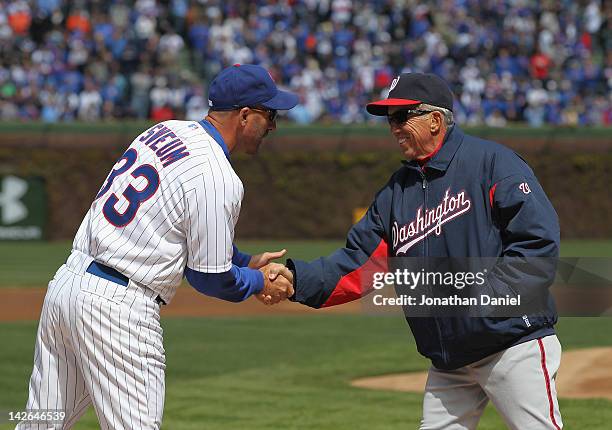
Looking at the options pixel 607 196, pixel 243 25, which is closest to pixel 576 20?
pixel 607 196

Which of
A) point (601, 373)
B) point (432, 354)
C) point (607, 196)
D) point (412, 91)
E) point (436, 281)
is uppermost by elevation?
point (412, 91)

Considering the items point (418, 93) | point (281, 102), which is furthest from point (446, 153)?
point (281, 102)

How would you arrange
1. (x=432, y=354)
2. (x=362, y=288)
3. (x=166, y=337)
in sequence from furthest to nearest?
(x=166, y=337), (x=362, y=288), (x=432, y=354)

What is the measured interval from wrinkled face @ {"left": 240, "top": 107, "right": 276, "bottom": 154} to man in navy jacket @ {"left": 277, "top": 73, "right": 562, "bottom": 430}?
54 centimetres

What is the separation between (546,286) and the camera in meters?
4.59

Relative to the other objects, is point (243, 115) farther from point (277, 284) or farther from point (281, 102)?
point (277, 284)

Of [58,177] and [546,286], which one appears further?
[58,177]

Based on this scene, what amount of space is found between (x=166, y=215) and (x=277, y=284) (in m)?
0.98

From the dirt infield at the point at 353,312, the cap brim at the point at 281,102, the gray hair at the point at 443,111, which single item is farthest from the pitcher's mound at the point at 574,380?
the cap brim at the point at 281,102

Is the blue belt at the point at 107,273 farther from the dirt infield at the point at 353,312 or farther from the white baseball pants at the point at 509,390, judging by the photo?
the dirt infield at the point at 353,312

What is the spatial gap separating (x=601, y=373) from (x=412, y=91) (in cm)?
570

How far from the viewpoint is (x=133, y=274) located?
4.50m

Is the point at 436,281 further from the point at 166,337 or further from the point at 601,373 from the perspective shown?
the point at 166,337

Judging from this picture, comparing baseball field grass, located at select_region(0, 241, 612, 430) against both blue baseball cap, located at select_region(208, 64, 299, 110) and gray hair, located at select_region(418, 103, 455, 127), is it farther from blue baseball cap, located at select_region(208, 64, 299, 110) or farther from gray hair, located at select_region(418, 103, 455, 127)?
blue baseball cap, located at select_region(208, 64, 299, 110)
